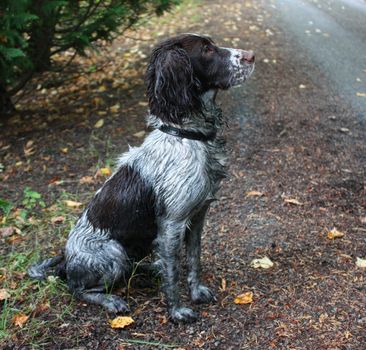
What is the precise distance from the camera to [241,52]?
10.7 ft

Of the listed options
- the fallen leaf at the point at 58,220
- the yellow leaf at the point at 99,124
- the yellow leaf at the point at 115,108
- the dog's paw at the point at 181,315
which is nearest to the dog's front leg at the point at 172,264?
the dog's paw at the point at 181,315

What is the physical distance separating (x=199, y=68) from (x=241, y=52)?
33 cm

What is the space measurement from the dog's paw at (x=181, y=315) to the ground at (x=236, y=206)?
0.17 ft

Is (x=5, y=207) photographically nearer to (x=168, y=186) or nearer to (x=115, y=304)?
(x=115, y=304)

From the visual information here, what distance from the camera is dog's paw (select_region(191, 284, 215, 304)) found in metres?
3.68

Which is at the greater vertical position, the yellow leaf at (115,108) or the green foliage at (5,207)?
the yellow leaf at (115,108)

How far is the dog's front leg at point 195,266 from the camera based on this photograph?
360 cm

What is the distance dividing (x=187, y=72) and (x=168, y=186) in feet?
2.34

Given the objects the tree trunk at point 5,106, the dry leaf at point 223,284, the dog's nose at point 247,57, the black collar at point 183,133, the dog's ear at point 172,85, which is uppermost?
the dog's nose at point 247,57

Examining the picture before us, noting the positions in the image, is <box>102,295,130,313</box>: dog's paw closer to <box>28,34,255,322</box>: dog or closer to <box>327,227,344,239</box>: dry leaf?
<box>28,34,255,322</box>: dog

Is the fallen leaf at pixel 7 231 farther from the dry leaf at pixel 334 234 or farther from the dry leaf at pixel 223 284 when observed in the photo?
the dry leaf at pixel 334 234

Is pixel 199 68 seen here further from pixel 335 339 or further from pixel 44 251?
pixel 44 251

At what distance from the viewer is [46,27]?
6449 mm

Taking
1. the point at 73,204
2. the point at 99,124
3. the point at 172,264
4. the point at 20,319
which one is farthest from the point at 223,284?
the point at 99,124
